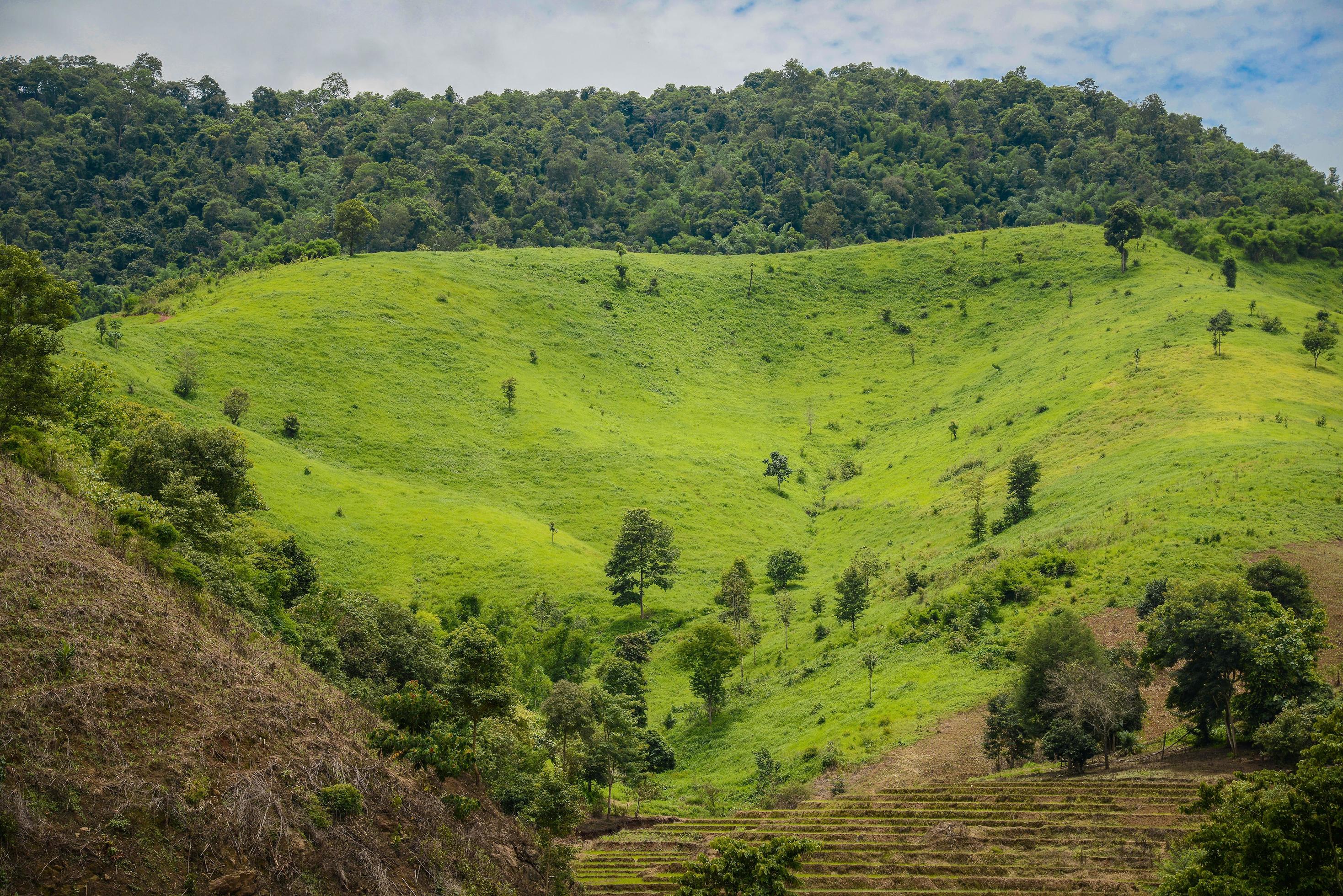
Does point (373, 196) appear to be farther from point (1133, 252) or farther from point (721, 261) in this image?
point (1133, 252)

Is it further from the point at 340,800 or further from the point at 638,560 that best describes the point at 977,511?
the point at 340,800

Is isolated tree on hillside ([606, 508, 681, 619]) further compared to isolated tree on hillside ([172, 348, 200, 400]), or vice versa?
isolated tree on hillside ([172, 348, 200, 400])

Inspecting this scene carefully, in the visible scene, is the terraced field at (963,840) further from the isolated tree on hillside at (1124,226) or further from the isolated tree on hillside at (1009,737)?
the isolated tree on hillside at (1124,226)

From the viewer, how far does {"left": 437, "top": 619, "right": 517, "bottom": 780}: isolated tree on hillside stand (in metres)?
33.8

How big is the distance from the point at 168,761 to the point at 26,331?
24.8 meters

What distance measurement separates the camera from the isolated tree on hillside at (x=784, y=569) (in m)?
70.7

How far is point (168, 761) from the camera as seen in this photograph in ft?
69.9

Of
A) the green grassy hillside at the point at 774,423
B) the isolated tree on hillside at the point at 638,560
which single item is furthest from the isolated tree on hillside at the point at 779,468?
the isolated tree on hillside at the point at 638,560

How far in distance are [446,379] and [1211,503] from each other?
69.6 metres

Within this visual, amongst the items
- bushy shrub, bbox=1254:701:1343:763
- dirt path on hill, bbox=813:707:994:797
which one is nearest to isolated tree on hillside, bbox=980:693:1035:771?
dirt path on hill, bbox=813:707:994:797

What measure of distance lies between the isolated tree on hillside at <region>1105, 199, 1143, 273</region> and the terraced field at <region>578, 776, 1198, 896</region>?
348ft

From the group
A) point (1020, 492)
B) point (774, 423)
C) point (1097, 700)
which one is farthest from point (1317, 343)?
point (1097, 700)

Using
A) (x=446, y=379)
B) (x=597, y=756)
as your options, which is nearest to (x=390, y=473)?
(x=446, y=379)

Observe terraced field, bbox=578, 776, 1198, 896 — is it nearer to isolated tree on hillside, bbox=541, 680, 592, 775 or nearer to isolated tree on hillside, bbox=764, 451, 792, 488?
isolated tree on hillside, bbox=541, 680, 592, 775
